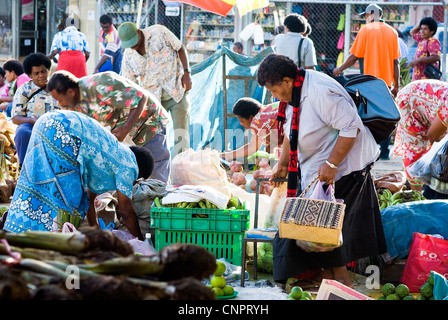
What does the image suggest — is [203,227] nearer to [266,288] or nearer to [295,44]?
[266,288]

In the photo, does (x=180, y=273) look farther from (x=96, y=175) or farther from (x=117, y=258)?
(x=96, y=175)

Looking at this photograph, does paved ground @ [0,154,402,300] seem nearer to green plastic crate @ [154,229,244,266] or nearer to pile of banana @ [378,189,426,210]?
green plastic crate @ [154,229,244,266]

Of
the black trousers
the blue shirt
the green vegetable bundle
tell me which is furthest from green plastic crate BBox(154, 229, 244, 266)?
the blue shirt

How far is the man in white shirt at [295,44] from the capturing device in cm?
892

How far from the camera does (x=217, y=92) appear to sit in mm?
10195

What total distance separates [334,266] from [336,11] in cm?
1245

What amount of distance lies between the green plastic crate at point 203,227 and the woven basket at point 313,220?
2.76 feet

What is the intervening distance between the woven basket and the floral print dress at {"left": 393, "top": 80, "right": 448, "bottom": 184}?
241cm

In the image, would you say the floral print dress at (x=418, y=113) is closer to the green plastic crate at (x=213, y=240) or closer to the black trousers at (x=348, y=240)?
the black trousers at (x=348, y=240)

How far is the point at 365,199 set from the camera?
443cm

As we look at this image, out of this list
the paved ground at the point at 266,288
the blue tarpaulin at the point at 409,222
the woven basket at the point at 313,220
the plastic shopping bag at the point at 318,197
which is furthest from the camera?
the blue tarpaulin at the point at 409,222

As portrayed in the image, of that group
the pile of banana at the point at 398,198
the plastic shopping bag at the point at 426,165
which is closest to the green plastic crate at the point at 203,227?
the pile of banana at the point at 398,198

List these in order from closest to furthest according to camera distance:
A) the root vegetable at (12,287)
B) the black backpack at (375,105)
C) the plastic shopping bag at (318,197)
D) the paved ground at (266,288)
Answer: the root vegetable at (12,287), the plastic shopping bag at (318,197), the black backpack at (375,105), the paved ground at (266,288)

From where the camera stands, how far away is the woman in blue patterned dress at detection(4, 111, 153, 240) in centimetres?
429
